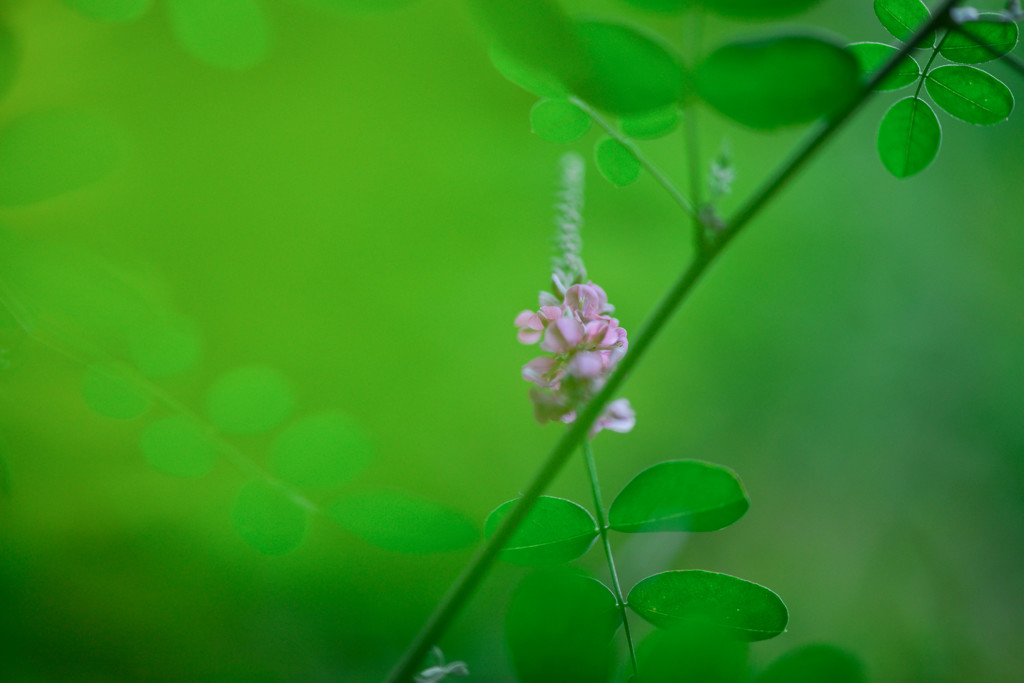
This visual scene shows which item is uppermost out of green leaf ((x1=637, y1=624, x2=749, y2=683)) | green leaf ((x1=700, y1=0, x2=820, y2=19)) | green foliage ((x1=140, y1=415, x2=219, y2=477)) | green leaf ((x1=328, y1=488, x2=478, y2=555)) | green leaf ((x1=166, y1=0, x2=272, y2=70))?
green leaf ((x1=700, y1=0, x2=820, y2=19))

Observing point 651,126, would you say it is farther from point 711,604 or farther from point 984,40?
point 711,604

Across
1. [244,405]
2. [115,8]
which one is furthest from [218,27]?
[244,405]

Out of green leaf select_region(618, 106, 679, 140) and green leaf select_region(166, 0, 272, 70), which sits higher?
green leaf select_region(618, 106, 679, 140)

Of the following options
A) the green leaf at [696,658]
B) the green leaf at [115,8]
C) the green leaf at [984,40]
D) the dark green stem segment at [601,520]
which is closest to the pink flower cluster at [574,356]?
the dark green stem segment at [601,520]

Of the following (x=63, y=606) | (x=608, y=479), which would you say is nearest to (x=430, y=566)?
(x=608, y=479)

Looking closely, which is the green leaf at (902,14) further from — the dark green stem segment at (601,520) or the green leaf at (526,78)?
the dark green stem segment at (601,520)

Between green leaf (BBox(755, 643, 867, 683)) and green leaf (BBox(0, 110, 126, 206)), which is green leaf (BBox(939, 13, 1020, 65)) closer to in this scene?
green leaf (BBox(755, 643, 867, 683))

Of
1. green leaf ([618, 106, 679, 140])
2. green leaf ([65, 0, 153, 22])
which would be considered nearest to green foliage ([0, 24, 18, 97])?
green leaf ([65, 0, 153, 22])

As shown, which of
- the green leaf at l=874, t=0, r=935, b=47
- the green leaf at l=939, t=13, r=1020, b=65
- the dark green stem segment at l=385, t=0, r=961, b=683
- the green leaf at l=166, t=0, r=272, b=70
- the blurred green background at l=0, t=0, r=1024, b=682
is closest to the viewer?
the dark green stem segment at l=385, t=0, r=961, b=683

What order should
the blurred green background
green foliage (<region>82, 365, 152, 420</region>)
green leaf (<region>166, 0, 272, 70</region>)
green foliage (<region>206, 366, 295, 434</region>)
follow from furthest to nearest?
the blurred green background < green leaf (<region>166, 0, 272, 70</region>) < green foliage (<region>206, 366, 295, 434</region>) < green foliage (<region>82, 365, 152, 420</region>)

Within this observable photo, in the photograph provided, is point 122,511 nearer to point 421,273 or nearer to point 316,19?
point 421,273
